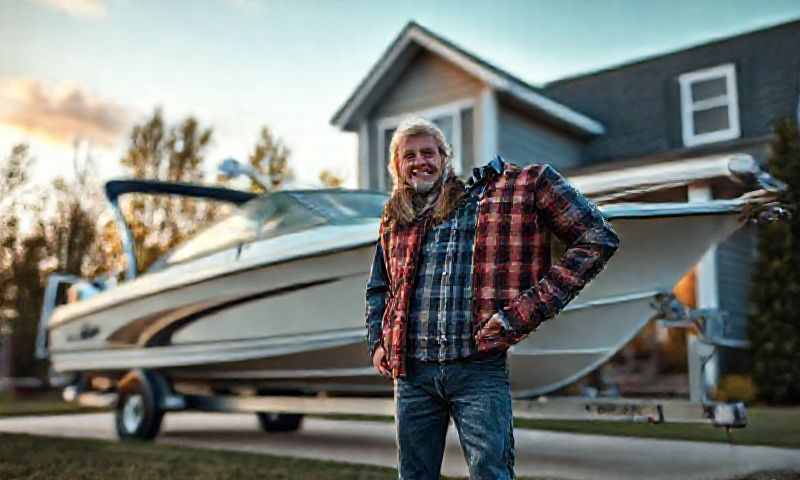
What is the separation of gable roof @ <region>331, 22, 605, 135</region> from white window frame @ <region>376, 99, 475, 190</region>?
0.46 m

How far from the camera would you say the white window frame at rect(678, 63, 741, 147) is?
12766 mm

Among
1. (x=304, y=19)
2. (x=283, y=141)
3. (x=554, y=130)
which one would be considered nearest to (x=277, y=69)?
(x=304, y=19)

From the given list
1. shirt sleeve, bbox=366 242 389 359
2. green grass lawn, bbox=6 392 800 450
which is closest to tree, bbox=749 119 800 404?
green grass lawn, bbox=6 392 800 450

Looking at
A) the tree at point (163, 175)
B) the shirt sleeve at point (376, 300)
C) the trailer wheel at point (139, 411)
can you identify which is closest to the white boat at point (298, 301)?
the trailer wheel at point (139, 411)

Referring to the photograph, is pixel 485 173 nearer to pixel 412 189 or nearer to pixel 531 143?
pixel 412 189

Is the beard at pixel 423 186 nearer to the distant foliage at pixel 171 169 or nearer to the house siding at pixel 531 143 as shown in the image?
the house siding at pixel 531 143

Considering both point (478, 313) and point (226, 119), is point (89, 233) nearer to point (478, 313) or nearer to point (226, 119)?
point (226, 119)

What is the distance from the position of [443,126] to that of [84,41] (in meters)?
5.46

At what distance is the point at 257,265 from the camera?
5.87 m

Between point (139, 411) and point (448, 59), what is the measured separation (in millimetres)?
8027

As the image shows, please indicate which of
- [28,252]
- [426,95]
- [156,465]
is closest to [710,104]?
[426,95]

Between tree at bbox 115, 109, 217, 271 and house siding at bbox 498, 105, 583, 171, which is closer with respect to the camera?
house siding at bbox 498, 105, 583, 171

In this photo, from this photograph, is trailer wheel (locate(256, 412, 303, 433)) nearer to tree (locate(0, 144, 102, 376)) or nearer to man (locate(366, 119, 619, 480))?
man (locate(366, 119, 619, 480))

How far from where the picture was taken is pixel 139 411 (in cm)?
698
